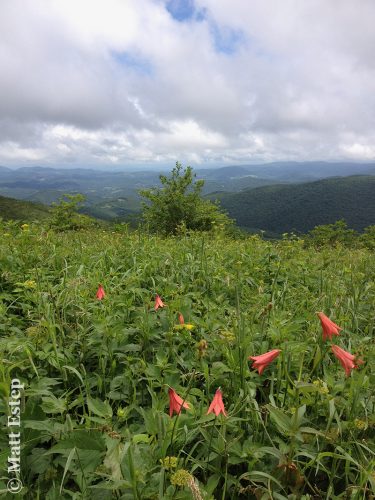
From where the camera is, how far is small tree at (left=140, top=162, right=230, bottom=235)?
104 feet

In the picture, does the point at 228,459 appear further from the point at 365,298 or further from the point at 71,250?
the point at 71,250

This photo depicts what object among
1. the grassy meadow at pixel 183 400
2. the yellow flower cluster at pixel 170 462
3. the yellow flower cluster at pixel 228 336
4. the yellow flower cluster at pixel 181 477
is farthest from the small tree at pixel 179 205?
the yellow flower cluster at pixel 181 477

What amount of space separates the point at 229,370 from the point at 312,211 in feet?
672

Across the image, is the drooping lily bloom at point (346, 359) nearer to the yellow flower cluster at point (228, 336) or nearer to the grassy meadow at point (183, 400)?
the grassy meadow at point (183, 400)

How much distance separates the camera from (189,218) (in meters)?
32.2

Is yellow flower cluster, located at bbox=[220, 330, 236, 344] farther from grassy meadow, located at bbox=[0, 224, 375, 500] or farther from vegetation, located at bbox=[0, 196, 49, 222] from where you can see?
vegetation, located at bbox=[0, 196, 49, 222]

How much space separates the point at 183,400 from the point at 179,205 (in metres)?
31.3

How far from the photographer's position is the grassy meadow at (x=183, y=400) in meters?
1.54

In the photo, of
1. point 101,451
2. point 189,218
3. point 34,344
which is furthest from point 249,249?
point 189,218

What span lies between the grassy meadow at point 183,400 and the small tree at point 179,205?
27.7 meters

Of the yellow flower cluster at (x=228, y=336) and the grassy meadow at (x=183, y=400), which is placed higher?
the yellow flower cluster at (x=228, y=336)

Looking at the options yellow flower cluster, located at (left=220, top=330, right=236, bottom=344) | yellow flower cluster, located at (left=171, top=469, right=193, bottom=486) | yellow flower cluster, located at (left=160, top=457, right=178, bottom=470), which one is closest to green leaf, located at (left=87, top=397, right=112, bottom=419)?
yellow flower cluster, located at (left=160, top=457, right=178, bottom=470)

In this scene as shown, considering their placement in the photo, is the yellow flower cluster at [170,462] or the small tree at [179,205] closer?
the yellow flower cluster at [170,462]

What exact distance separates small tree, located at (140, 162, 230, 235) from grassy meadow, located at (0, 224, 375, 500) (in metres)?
27.7
